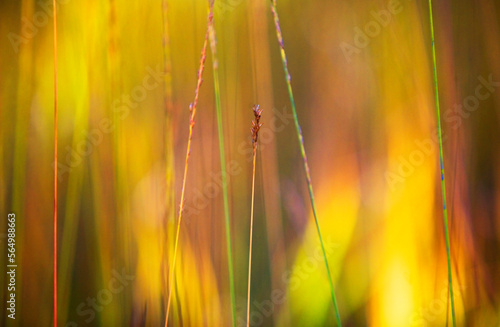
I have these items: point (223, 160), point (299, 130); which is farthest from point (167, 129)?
point (299, 130)

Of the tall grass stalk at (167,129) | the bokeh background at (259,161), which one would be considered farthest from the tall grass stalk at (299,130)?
the tall grass stalk at (167,129)

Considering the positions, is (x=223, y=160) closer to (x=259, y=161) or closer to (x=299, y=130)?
(x=259, y=161)

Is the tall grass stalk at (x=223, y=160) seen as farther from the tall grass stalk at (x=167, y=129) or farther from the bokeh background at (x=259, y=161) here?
the tall grass stalk at (x=167, y=129)

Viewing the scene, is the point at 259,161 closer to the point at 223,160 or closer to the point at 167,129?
the point at 223,160

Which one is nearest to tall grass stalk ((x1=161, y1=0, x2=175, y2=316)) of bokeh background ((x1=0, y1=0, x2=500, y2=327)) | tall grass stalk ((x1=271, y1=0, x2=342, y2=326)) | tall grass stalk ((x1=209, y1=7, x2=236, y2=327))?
bokeh background ((x1=0, y1=0, x2=500, y2=327))

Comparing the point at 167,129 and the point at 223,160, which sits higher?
the point at 167,129

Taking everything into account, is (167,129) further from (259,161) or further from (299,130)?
(299,130)

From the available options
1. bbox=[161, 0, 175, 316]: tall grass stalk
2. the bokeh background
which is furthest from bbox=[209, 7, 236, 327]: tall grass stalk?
bbox=[161, 0, 175, 316]: tall grass stalk

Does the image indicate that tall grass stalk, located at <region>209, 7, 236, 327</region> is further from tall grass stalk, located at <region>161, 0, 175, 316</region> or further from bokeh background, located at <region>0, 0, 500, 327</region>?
tall grass stalk, located at <region>161, 0, 175, 316</region>

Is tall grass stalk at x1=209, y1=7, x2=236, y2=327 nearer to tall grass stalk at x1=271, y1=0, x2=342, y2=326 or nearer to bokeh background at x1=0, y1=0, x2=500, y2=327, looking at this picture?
bokeh background at x1=0, y1=0, x2=500, y2=327

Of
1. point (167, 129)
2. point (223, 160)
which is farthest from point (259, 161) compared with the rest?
point (167, 129)
